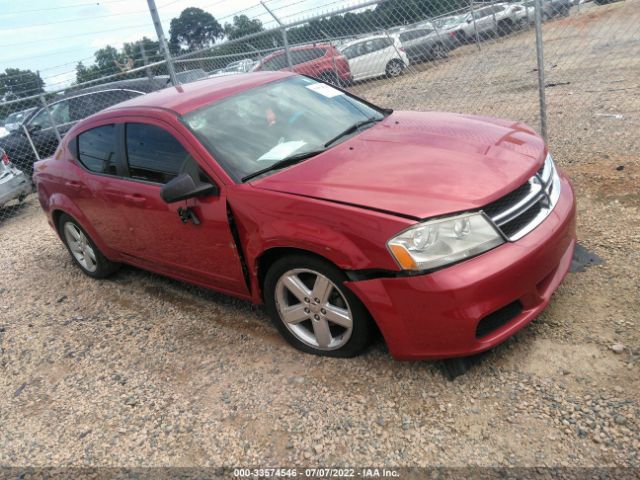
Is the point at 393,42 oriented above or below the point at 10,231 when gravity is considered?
above

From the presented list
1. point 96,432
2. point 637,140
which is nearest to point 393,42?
point 637,140

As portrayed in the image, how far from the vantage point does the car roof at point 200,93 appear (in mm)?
3635

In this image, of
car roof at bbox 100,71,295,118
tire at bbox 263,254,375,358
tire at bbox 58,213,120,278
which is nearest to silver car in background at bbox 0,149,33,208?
tire at bbox 58,213,120,278

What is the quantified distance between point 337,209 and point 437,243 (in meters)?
0.52

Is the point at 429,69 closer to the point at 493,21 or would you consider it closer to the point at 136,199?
the point at 493,21

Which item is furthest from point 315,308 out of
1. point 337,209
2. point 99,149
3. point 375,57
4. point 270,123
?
point 375,57

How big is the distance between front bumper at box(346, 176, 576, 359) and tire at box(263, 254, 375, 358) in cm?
16

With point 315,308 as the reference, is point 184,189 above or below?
above

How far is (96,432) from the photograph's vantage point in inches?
119

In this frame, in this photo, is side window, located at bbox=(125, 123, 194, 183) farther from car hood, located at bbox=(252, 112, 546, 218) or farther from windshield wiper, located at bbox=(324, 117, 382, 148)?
windshield wiper, located at bbox=(324, 117, 382, 148)

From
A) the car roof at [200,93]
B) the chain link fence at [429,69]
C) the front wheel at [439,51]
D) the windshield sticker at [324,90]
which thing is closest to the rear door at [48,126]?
the chain link fence at [429,69]

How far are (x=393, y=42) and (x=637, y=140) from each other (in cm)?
486

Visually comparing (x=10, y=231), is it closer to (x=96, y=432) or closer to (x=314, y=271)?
(x=96, y=432)

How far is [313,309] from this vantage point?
9.78 feet
